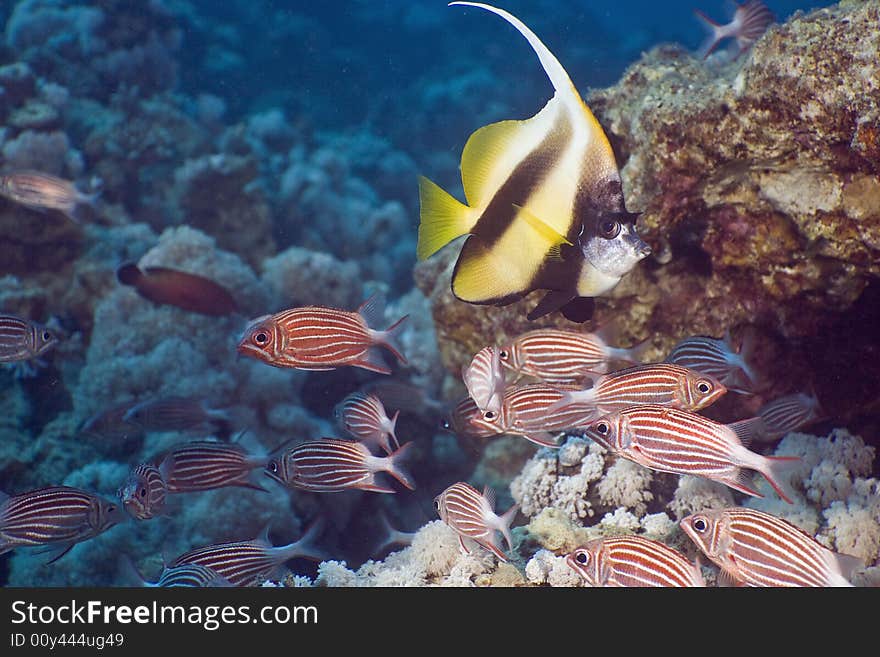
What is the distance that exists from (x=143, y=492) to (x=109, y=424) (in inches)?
79.7

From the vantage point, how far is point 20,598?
2.59 meters

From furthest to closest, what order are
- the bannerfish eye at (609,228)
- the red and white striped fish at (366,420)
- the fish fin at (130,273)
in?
the fish fin at (130,273)
the red and white striped fish at (366,420)
the bannerfish eye at (609,228)

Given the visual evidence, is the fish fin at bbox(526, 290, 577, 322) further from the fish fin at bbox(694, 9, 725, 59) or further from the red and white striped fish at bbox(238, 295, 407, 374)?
the fish fin at bbox(694, 9, 725, 59)

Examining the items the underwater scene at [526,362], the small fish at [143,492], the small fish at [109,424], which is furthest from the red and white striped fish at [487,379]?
the small fish at [109,424]

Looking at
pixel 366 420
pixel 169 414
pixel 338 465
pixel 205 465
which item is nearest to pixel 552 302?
pixel 338 465

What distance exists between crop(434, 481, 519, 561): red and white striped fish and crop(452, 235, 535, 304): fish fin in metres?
1.02

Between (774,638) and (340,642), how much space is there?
1.67m

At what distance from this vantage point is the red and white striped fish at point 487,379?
289 centimetres

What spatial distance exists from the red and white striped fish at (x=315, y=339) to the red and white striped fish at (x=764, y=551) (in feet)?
5.00

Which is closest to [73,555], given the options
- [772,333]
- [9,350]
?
[9,350]

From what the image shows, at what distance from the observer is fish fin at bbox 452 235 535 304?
225 cm

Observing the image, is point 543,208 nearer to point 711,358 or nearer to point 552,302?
point 552,302

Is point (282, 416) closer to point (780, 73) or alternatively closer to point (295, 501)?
point (295, 501)

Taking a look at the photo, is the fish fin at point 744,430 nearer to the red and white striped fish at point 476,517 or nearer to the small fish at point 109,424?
the red and white striped fish at point 476,517
